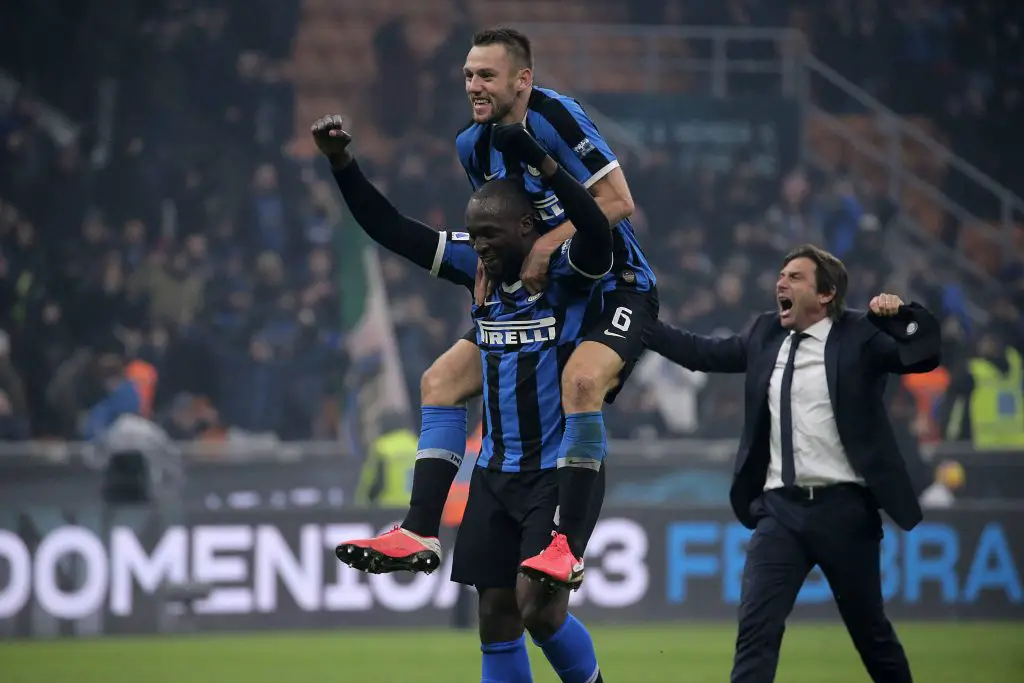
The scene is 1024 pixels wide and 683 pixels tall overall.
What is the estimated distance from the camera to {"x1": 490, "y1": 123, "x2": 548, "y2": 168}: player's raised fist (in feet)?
16.8

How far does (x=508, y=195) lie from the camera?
217 inches

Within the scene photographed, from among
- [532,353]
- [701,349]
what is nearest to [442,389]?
[532,353]

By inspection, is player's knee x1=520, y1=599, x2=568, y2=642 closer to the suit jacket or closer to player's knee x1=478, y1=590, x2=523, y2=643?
player's knee x1=478, y1=590, x2=523, y2=643

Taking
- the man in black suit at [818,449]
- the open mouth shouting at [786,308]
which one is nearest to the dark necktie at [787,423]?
the man in black suit at [818,449]

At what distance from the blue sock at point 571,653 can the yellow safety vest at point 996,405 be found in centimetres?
1015

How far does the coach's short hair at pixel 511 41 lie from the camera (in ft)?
18.0

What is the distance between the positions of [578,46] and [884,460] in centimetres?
1371

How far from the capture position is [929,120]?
20.2 meters

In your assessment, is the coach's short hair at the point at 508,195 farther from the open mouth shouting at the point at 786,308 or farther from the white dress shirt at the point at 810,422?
the white dress shirt at the point at 810,422

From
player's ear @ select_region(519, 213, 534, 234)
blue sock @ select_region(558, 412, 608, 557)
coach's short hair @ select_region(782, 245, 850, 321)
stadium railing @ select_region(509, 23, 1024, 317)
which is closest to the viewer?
blue sock @ select_region(558, 412, 608, 557)

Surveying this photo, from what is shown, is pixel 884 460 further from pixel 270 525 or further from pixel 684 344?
pixel 270 525

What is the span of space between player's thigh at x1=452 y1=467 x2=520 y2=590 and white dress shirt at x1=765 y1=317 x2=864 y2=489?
4.79 ft

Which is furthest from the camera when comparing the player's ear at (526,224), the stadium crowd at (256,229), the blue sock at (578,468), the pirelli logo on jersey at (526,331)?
the stadium crowd at (256,229)

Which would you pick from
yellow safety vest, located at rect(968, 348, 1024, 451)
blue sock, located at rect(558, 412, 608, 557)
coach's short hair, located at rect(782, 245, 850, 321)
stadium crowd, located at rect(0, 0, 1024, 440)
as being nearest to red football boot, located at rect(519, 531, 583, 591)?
blue sock, located at rect(558, 412, 608, 557)
